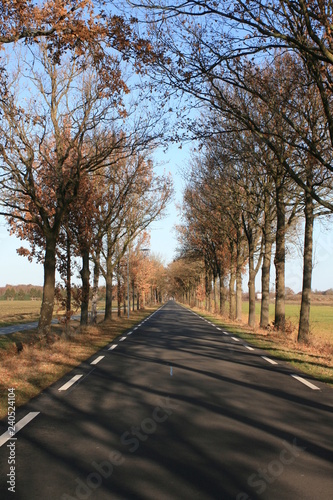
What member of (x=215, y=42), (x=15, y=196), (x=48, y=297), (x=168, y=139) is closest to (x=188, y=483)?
(x=215, y=42)

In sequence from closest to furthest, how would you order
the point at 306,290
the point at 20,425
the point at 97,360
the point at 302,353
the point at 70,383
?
the point at 20,425
the point at 70,383
the point at 97,360
the point at 302,353
the point at 306,290

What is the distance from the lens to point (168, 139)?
1274 cm

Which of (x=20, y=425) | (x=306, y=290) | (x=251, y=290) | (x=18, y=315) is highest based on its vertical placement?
(x=306, y=290)

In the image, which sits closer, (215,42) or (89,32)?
(89,32)

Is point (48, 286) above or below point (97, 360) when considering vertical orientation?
above

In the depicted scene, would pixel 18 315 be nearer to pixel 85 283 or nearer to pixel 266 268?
pixel 85 283

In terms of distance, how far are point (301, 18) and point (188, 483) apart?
9041 mm

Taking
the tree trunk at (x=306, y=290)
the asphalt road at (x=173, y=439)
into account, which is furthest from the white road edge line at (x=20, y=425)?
the tree trunk at (x=306, y=290)

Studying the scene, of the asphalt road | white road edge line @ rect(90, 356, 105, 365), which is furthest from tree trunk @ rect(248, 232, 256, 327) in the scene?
the asphalt road

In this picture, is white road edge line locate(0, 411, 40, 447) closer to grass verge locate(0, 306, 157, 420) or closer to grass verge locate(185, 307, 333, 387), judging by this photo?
grass verge locate(0, 306, 157, 420)

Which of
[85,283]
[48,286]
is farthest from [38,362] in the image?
[85,283]

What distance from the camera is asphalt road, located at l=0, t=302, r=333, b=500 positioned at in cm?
393

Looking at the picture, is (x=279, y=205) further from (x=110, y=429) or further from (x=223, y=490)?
(x=223, y=490)

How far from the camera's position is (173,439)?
5254mm
